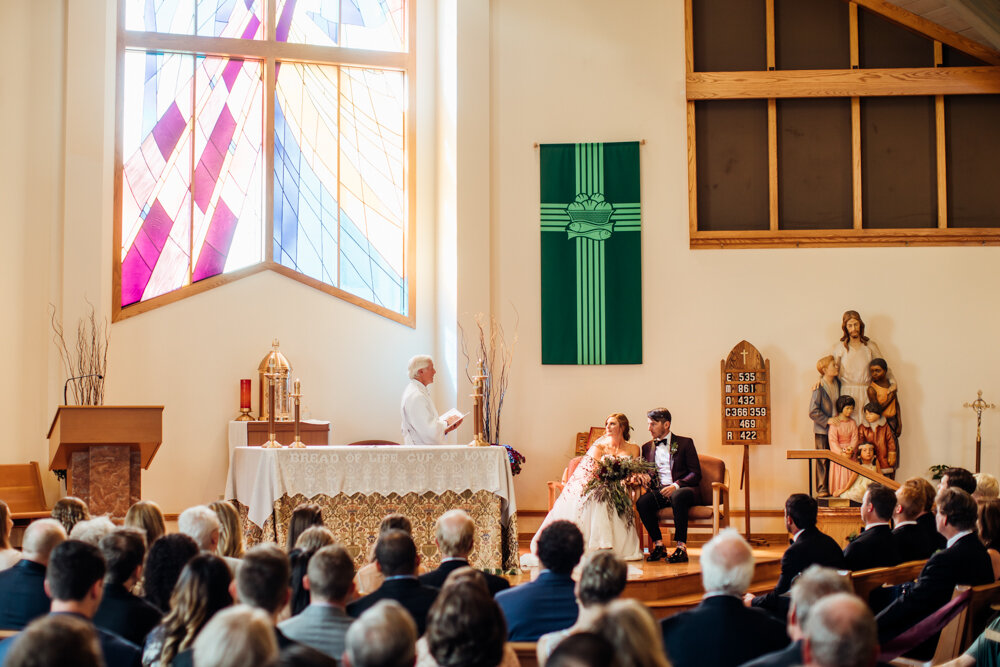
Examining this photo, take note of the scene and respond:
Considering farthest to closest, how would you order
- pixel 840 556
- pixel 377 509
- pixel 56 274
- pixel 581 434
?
pixel 581 434 < pixel 56 274 < pixel 377 509 < pixel 840 556

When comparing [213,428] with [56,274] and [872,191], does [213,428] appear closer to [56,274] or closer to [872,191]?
[56,274]

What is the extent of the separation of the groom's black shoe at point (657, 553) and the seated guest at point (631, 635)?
5357mm

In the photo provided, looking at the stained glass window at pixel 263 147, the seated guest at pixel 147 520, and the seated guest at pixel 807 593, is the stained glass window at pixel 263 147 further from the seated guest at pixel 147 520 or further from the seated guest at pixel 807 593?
the seated guest at pixel 807 593

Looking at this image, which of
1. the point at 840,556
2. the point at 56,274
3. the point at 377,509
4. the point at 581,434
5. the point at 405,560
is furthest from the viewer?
the point at 581,434

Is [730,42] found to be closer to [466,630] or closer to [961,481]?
[961,481]

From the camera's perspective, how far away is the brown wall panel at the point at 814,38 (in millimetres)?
10148

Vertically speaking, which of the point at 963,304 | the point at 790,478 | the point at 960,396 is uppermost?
the point at 963,304

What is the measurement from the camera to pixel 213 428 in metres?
9.35

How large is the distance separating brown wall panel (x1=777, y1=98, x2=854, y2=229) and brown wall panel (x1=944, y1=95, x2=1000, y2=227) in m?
0.99

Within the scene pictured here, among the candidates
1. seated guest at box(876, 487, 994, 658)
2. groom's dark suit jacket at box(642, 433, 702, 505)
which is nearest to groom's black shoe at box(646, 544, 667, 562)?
groom's dark suit jacket at box(642, 433, 702, 505)

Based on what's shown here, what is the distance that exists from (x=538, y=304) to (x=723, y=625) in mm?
6888

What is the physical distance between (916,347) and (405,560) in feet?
25.1

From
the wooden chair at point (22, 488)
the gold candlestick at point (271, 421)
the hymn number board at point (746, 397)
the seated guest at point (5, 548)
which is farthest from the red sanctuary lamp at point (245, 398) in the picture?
the seated guest at point (5, 548)

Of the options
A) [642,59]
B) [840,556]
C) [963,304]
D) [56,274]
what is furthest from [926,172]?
[56,274]
